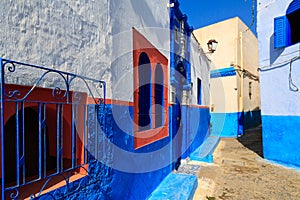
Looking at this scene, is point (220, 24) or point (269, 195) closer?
point (269, 195)

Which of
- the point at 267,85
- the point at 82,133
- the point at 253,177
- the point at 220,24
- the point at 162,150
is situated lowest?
the point at 253,177

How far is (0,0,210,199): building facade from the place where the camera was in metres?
1.42

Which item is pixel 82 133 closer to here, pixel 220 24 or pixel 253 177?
pixel 253 177

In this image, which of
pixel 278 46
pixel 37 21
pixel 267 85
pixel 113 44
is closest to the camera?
pixel 37 21

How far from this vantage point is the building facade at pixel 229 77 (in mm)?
12086

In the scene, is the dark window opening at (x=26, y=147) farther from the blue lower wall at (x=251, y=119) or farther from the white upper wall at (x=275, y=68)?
the blue lower wall at (x=251, y=119)

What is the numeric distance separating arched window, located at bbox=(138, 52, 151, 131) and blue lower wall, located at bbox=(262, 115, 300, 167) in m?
4.72

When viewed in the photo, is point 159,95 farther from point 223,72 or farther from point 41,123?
point 223,72

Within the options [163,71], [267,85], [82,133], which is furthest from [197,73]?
[82,133]

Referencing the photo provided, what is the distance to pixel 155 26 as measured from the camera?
395cm

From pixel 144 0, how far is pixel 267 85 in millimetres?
5203

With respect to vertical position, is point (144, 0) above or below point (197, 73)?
above

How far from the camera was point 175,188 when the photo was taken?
3971 mm

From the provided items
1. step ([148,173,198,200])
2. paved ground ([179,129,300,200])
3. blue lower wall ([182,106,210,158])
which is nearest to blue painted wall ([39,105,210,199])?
step ([148,173,198,200])
